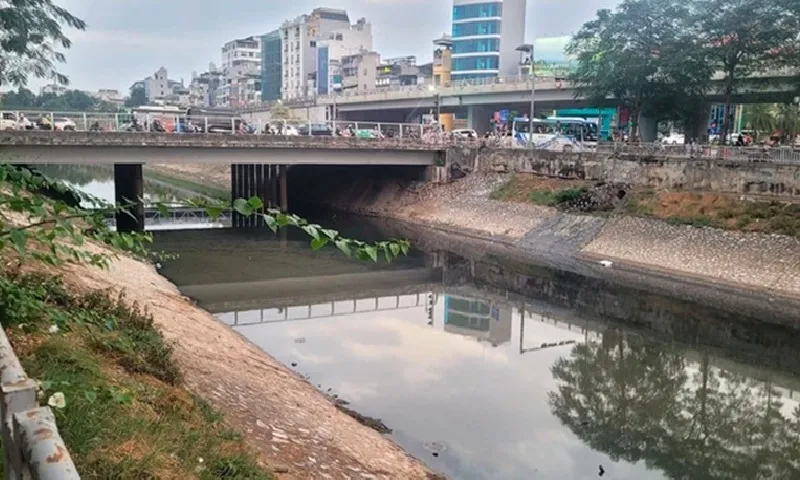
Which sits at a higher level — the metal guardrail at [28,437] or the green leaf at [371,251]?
the green leaf at [371,251]

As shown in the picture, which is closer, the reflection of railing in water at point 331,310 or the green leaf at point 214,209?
the green leaf at point 214,209

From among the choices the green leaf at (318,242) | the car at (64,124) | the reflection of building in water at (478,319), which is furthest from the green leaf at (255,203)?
the car at (64,124)

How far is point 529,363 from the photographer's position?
19281 millimetres

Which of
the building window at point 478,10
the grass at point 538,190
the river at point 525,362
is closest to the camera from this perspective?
the river at point 525,362

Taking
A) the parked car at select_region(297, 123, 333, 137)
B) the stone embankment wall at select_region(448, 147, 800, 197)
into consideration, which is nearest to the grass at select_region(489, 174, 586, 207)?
the stone embankment wall at select_region(448, 147, 800, 197)

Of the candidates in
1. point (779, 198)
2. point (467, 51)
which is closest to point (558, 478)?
point (779, 198)

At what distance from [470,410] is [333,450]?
516cm

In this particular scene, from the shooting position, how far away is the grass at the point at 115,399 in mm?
5641

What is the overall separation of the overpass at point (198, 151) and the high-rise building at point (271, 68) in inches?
3708

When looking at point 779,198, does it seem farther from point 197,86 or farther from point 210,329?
point 197,86

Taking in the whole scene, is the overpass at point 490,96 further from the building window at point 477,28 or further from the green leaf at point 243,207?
the green leaf at point 243,207

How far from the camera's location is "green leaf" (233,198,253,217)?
4.29 metres

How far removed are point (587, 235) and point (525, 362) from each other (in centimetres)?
1717

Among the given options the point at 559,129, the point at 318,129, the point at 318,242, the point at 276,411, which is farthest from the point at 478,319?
the point at 559,129
